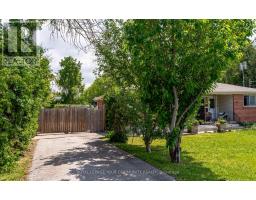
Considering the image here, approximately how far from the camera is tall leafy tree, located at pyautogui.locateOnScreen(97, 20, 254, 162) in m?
6.82

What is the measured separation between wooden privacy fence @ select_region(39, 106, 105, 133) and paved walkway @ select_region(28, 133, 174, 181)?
3.80 metres

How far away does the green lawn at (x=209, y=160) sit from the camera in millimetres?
6855

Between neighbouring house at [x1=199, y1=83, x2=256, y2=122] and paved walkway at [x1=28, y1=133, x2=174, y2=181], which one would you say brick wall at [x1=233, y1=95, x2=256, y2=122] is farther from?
paved walkway at [x1=28, y1=133, x2=174, y2=181]

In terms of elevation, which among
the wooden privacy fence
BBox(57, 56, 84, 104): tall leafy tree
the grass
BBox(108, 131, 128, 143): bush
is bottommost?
the grass

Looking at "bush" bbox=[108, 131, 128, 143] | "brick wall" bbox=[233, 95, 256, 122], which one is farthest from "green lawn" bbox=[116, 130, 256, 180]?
"brick wall" bbox=[233, 95, 256, 122]

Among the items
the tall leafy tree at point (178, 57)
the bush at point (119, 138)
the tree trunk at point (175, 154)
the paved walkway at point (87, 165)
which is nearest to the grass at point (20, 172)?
the paved walkway at point (87, 165)

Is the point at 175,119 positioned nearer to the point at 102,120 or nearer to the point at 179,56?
the point at 179,56

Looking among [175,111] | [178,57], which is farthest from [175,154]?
[178,57]

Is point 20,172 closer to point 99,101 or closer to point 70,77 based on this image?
point 70,77

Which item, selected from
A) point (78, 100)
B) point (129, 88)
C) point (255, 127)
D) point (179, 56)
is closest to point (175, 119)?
point (179, 56)

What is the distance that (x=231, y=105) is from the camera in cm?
2089
